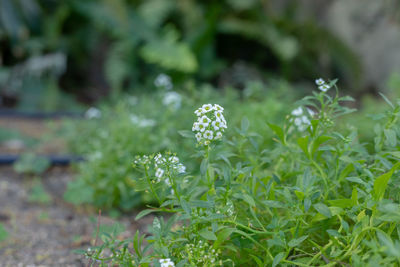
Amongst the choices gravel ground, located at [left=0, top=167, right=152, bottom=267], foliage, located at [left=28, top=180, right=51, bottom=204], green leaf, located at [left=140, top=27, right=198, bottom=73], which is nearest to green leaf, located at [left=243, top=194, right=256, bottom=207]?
gravel ground, located at [left=0, top=167, right=152, bottom=267]

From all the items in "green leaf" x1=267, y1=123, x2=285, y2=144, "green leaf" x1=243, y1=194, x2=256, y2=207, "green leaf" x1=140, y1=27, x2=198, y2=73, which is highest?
"green leaf" x1=140, y1=27, x2=198, y2=73

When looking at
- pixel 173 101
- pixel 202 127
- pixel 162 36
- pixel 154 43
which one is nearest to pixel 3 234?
pixel 173 101

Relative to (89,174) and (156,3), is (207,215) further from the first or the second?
(156,3)

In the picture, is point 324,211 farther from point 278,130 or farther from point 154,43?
point 154,43

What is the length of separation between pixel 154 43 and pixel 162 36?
15.5 inches

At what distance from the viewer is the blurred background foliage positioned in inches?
200

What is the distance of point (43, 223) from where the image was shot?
221 cm

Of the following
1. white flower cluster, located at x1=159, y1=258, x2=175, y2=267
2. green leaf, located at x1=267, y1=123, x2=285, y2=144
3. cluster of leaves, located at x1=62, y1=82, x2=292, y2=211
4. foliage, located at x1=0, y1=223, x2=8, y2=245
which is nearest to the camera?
white flower cluster, located at x1=159, y1=258, x2=175, y2=267

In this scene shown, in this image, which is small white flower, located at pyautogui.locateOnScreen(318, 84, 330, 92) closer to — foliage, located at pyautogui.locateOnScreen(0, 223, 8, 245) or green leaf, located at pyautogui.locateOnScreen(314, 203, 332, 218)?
green leaf, located at pyautogui.locateOnScreen(314, 203, 332, 218)

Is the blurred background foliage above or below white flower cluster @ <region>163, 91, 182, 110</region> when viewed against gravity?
above

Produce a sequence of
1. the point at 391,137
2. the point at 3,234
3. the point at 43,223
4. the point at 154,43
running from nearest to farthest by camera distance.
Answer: the point at 391,137, the point at 3,234, the point at 43,223, the point at 154,43

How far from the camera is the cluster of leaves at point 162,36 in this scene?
5.04 meters

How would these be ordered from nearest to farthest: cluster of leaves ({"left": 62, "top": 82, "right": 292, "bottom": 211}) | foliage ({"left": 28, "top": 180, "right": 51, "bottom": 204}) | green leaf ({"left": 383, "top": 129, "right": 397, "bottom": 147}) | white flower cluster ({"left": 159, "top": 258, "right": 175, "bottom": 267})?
white flower cluster ({"left": 159, "top": 258, "right": 175, "bottom": 267}) < green leaf ({"left": 383, "top": 129, "right": 397, "bottom": 147}) < cluster of leaves ({"left": 62, "top": 82, "right": 292, "bottom": 211}) < foliage ({"left": 28, "top": 180, "right": 51, "bottom": 204})

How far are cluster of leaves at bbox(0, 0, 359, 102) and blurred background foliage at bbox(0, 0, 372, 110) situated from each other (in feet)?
0.04
